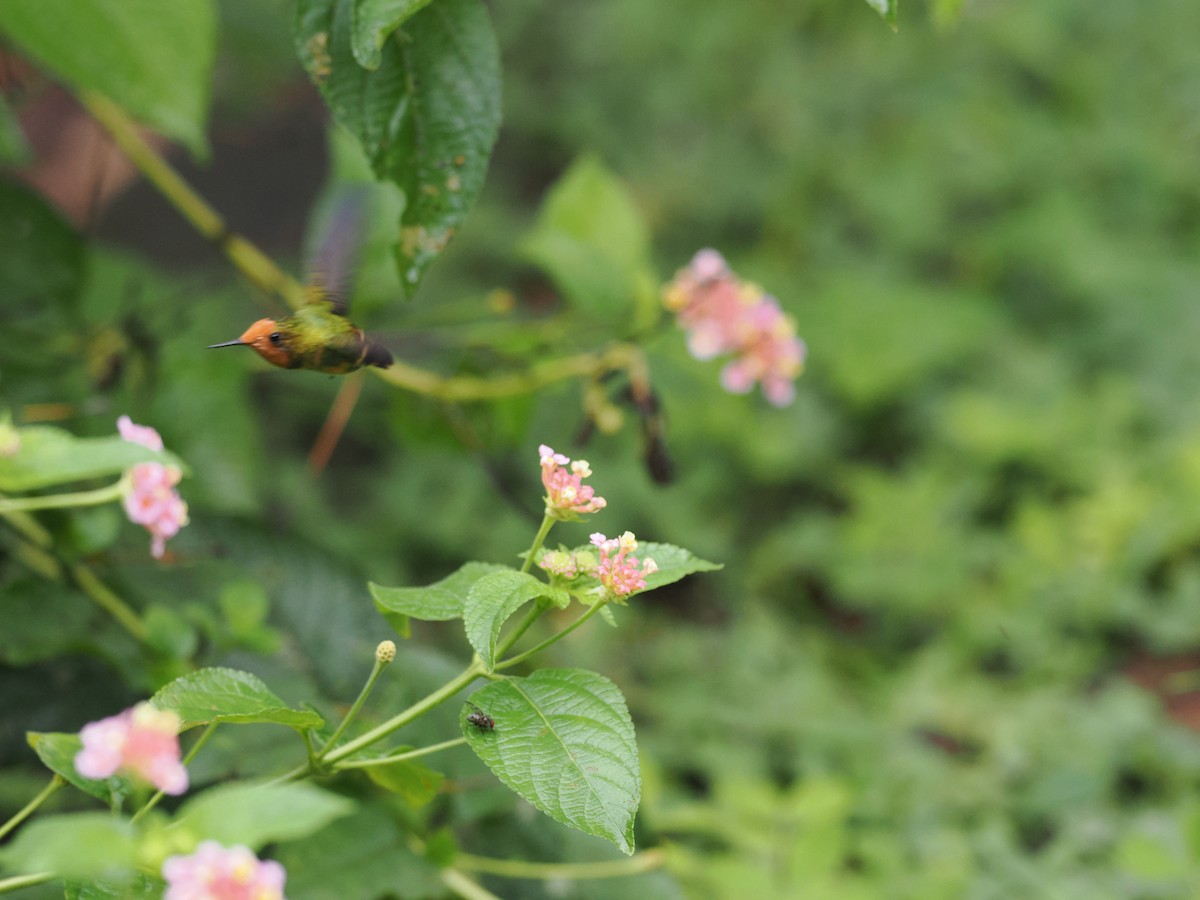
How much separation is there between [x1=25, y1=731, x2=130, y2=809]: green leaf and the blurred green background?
196mm

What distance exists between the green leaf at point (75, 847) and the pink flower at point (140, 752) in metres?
0.02

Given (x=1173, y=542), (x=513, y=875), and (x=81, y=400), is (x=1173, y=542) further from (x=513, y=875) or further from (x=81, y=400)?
(x=81, y=400)

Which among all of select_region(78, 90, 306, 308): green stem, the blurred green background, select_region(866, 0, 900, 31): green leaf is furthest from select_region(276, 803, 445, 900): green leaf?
select_region(866, 0, 900, 31): green leaf

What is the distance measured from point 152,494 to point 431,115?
295mm

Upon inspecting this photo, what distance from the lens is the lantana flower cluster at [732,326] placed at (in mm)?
995

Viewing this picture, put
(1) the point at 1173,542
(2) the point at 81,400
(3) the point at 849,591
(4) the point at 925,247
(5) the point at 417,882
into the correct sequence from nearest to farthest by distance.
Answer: (5) the point at 417,882, (2) the point at 81,400, (1) the point at 1173,542, (3) the point at 849,591, (4) the point at 925,247

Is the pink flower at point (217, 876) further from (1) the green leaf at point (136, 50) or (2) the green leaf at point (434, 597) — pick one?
(1) the green leaf at point (136, 50)

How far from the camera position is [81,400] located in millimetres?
1014

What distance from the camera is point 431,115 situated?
2.26ft

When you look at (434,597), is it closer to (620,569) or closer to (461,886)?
(620,569)

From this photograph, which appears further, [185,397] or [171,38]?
[185,397]

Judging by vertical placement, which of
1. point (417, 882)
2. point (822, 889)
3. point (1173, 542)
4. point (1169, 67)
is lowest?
point (822, 889)

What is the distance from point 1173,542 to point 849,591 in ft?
1.67

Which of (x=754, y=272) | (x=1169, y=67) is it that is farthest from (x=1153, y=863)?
(x=1169, y=67)
